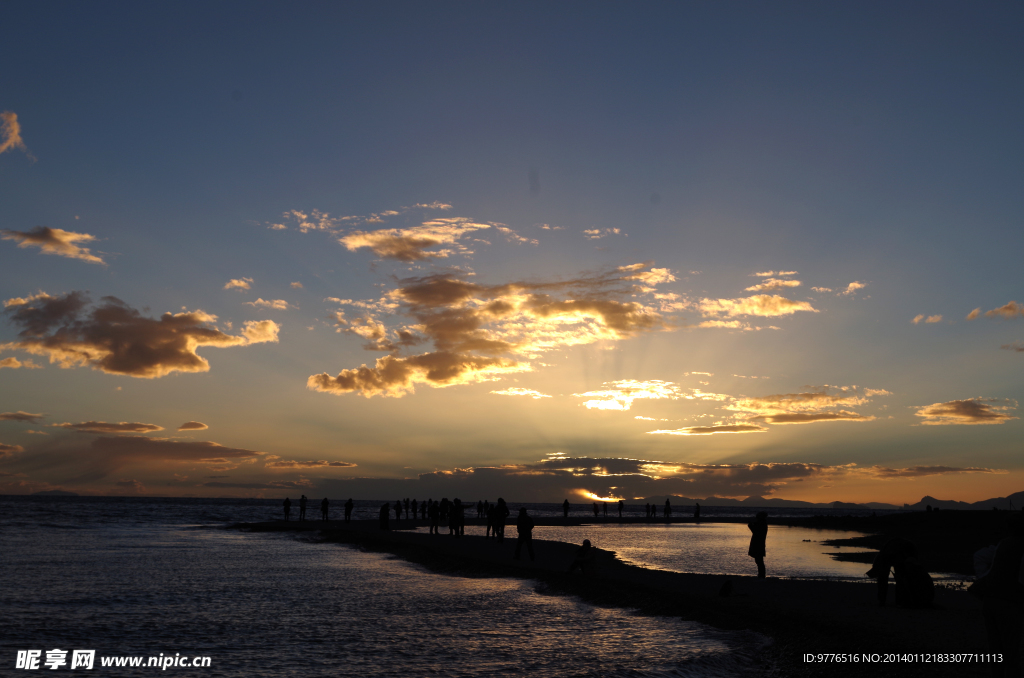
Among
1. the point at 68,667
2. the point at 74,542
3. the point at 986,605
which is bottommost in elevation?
the point at 74,542

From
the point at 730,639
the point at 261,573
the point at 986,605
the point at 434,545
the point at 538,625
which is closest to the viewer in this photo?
the point at 986,605

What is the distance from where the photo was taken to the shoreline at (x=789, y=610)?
34.9 ft

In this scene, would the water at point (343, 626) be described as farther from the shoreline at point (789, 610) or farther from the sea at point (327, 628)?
A: the shoreline at point (789, 610)

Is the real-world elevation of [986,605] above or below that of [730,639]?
above

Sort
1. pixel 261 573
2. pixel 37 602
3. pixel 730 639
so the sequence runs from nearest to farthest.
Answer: pixel 730 639, pixel 37 602, pixel 261 573

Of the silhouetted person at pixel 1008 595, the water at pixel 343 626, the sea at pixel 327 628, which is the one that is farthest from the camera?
the water at pixel 343 626

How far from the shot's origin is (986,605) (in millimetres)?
7730

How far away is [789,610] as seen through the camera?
1361 centimetres

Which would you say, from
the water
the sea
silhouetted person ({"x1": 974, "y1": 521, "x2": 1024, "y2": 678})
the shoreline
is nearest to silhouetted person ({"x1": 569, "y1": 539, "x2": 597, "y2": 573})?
the shoreline

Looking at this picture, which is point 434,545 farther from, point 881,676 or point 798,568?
point 881,676

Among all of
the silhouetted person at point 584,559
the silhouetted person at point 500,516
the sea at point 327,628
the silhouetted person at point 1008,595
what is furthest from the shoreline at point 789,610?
the silhouetted person at point 500,516

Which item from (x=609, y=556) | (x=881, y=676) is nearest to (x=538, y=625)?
(x=881, y=676)

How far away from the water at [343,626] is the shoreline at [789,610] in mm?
691

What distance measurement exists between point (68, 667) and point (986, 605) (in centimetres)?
1324
